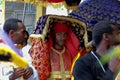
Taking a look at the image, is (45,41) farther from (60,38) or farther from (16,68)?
(16,68)

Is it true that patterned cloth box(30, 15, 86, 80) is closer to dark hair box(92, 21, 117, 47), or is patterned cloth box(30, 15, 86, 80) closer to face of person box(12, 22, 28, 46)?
face of person box(12, 22, 28, 46)

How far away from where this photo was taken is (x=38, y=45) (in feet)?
13.8

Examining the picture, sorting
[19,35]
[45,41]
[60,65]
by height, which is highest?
[19,35]

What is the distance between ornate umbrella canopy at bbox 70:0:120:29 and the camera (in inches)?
178

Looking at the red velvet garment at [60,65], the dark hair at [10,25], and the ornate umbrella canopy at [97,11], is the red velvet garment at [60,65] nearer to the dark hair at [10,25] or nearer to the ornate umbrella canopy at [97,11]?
the ornate umbrella canopy at [97,11]

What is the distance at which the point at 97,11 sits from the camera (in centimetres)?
460

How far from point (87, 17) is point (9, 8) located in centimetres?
439

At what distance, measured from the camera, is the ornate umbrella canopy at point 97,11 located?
4527 millimetres

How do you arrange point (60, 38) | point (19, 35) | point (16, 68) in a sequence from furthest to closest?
point (60, 38)
point (19, 35)
point (16, 68)

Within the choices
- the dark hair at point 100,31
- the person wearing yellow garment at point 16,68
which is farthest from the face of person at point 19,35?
the dark hair at point 100,31

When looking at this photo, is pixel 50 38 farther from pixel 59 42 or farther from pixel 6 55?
pixel 6 55

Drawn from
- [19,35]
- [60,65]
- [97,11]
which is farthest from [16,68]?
[97,11]

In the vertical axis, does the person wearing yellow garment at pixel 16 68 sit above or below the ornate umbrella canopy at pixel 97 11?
below

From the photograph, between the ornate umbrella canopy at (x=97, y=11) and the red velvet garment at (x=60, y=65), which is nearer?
the red velvet garment at (x=60, y=65)
